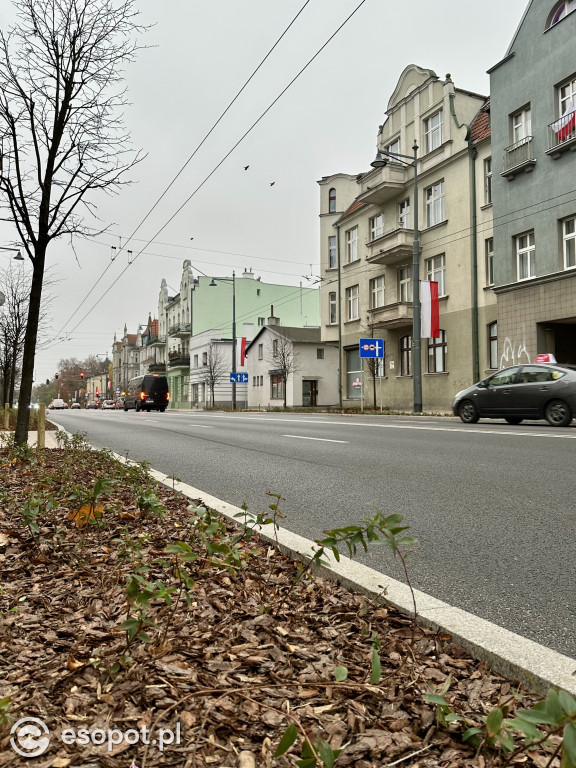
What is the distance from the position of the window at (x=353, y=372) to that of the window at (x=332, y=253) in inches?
243

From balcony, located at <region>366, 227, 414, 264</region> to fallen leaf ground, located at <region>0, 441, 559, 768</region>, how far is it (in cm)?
2732

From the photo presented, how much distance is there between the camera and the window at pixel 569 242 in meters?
19.9

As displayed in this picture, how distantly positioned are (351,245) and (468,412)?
22.2 meters

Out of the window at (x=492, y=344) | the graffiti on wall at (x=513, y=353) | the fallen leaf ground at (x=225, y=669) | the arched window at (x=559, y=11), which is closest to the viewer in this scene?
the fallen leaf ground at (x=225, y=669)

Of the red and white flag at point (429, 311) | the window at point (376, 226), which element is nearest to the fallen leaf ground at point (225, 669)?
the red and white flag at point (429, 311)

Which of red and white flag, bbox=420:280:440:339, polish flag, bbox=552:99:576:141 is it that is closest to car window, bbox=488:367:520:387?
red and white flag, bbox=420:280:440:339

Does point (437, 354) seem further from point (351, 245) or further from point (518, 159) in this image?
point (351, 245)

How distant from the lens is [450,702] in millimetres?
1833

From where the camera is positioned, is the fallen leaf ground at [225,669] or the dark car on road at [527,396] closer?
the fallen leaf ground at [225,669]

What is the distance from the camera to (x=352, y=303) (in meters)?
36.1

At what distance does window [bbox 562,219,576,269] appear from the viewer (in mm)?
19938

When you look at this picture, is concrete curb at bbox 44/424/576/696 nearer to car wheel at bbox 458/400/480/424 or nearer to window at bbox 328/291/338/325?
car wheel at bbox 458/400/480/424

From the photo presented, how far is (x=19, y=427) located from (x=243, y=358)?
45.4 metres

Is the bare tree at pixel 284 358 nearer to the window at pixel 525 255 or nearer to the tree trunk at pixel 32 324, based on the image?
the window at pixel 525 255
